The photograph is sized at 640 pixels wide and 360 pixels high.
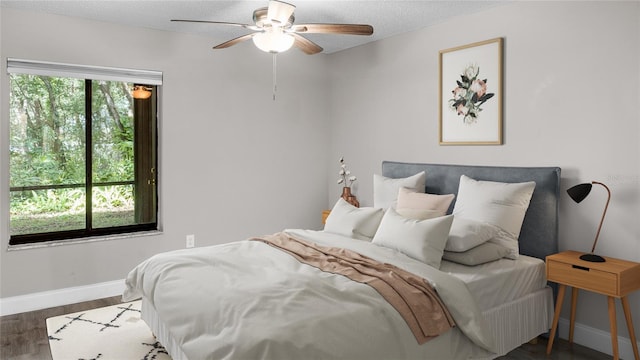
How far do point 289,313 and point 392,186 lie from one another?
2.28 m

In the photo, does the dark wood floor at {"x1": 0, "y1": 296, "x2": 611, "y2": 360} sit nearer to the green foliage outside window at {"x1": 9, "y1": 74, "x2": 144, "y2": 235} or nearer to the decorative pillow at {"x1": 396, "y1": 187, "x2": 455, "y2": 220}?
the green foliage outside window at {"x1": 9, "y1": 74, "x2": 144, "y2": 235}

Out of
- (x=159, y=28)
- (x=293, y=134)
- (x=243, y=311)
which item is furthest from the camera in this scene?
(x=293, y=134)

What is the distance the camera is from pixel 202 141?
183 inches

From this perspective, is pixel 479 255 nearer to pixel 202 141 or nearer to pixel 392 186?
pixel 392 186

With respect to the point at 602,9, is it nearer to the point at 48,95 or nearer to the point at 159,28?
the point at 159,28

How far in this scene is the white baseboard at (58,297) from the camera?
3768mm

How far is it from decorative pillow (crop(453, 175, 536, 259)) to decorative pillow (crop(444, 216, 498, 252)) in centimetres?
10

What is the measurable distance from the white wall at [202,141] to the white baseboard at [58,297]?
6 cm


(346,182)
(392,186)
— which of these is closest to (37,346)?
(392,186)

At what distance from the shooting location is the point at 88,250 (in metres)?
4.14

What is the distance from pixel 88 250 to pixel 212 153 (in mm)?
1466

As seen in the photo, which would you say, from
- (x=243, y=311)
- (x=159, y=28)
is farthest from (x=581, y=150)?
(x=159, y=28)

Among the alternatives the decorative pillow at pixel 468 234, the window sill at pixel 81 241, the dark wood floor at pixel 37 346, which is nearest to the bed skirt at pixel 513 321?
the dark wood floor at pixel 37 346

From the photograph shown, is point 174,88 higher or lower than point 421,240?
higher
